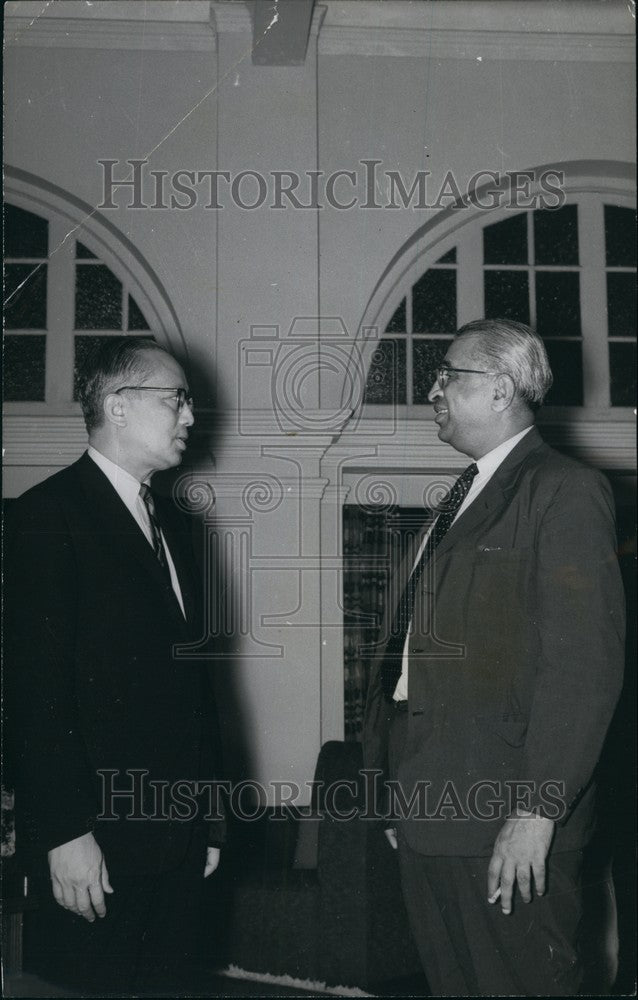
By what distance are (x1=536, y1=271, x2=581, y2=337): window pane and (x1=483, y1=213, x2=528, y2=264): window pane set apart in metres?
0.12

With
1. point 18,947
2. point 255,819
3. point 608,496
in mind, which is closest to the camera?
point 608,496

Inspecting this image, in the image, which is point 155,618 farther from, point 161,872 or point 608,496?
point 608,496

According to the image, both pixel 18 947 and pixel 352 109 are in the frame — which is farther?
pixel 352 109

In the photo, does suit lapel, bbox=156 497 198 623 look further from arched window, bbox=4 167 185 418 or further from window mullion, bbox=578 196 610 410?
window mullion, bbox=578 196 610 410

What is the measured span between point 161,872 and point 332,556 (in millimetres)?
1702

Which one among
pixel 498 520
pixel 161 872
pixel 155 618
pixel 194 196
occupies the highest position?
pixel 194 196

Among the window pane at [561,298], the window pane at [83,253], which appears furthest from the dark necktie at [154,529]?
the window pane at [561,298]

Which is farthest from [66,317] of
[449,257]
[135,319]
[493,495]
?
[493,495]

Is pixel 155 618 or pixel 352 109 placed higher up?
pixel 352 109

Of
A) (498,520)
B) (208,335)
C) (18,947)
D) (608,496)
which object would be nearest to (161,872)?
(18,947)

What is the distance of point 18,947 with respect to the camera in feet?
6.56

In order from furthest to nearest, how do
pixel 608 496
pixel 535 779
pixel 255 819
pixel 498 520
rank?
1. pixel 255 819
2. pixel 498 520
3. pixel 608 496
4. pixel 535 779

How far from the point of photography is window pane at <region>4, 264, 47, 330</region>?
118 inches

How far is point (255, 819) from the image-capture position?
307 cm
